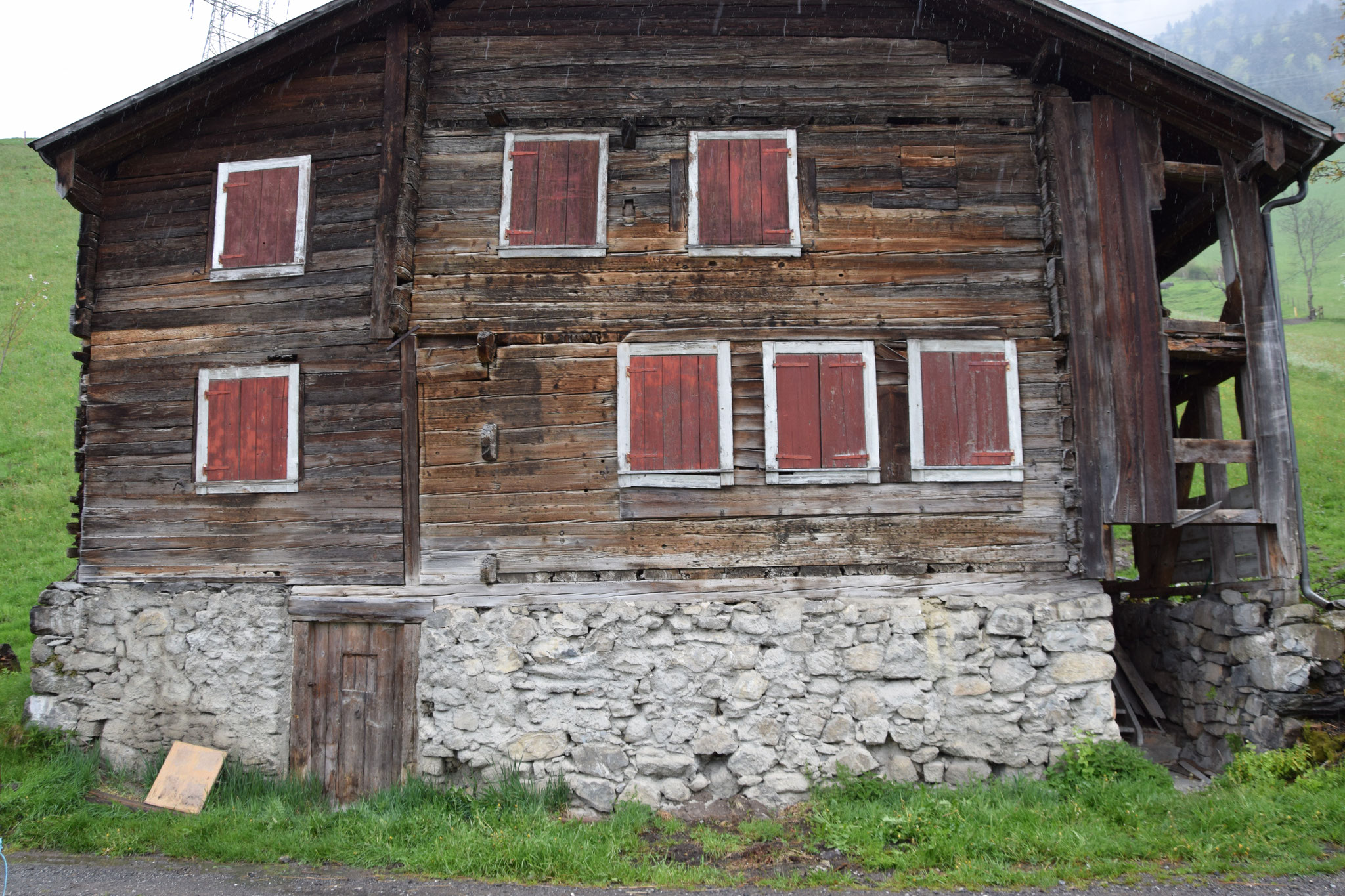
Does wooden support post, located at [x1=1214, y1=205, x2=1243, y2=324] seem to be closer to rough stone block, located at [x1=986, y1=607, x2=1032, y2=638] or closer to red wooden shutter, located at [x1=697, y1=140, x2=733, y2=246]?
rough stone block, located at [x1=986, y1=607, x2=1032, y2=638]

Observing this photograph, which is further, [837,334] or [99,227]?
[99,227]

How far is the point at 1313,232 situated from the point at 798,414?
56.6m

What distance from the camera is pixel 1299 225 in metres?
49.8

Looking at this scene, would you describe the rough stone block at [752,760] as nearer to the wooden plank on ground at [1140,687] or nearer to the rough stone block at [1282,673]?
the wooden plank on ground at [1140,687]

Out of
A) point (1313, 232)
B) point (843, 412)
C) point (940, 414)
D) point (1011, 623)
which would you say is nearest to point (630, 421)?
point (843, 412)

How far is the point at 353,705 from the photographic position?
798 centimetres

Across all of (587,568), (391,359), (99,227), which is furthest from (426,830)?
Result: (99,227)

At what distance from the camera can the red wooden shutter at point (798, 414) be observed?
309 inches

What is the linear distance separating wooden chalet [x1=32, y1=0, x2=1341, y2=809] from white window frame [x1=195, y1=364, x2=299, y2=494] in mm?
38

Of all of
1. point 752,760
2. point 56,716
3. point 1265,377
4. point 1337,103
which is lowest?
point 752,760

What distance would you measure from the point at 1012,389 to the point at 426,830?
263 inches

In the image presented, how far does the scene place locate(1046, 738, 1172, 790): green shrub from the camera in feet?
23.5

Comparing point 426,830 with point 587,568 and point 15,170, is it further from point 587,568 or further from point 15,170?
point 15,170

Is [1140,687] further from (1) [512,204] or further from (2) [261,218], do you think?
(2) [261,218]
